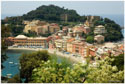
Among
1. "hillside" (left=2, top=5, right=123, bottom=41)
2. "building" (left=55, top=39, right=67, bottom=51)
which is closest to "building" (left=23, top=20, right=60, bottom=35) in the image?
"hillside" (left=2, top=5, right=123, bottom=41)

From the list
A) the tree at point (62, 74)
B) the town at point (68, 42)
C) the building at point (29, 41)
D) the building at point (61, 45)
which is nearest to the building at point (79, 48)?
the town at point (68, 42)

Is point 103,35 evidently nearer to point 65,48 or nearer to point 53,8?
point 65,48

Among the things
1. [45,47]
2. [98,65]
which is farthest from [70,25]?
[98,65]

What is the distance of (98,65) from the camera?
10.4 ft

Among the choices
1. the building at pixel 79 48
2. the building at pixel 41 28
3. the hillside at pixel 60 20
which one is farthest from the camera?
the building at pixel 41 28

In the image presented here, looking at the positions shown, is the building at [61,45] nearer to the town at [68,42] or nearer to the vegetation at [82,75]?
the town at [68,42]

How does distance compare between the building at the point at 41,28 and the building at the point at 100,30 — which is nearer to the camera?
the building at the point at 100,30

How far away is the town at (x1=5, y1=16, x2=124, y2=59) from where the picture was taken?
13.5 m

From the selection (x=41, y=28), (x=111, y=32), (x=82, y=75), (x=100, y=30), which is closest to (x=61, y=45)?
(x=100, y=30)

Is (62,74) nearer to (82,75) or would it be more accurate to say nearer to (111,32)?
(82,75)

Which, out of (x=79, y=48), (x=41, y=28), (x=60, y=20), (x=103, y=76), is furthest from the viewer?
(x=60, y=20)

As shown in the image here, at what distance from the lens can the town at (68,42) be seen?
13542 mm

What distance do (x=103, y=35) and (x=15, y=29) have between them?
22.3 feet

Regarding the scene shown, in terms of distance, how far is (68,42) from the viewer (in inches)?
634
